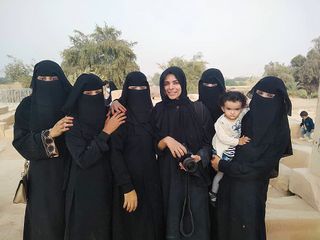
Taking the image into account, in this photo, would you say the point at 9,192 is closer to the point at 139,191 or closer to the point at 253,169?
the point at 139,191

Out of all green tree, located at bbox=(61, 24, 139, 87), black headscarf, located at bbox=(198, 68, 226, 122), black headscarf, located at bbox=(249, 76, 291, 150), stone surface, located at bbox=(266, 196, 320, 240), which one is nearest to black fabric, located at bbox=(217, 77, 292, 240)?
black headscarf, located at bbox=(249, 76, 291, 150)

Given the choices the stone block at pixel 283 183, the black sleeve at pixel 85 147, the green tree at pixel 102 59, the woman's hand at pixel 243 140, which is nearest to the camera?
the black sleeve at pixel 85 147

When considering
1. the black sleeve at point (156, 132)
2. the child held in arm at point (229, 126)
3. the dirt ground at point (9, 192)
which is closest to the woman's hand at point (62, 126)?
the black sleeve at point (156, 132)

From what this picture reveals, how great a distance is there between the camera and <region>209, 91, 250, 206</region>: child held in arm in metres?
2.01

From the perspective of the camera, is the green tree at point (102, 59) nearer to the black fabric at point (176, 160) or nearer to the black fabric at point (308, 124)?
the black fabric at point (308, 124)

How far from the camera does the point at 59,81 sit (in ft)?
6.76

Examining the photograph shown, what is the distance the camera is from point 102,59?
23906 mm

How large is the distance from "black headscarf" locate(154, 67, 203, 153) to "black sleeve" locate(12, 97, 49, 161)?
0.82 metres

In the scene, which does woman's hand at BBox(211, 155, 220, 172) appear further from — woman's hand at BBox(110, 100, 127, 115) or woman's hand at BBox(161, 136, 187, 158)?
woman's hand at BBox(110, 100, 127, 115)

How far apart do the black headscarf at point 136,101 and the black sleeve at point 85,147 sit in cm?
29

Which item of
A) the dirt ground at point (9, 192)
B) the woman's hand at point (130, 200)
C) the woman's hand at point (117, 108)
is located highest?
the woman's hand at point (117, 108)

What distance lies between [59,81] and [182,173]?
1093mm

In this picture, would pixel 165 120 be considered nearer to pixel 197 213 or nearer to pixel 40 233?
pixel 197 213

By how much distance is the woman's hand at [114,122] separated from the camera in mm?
1905
